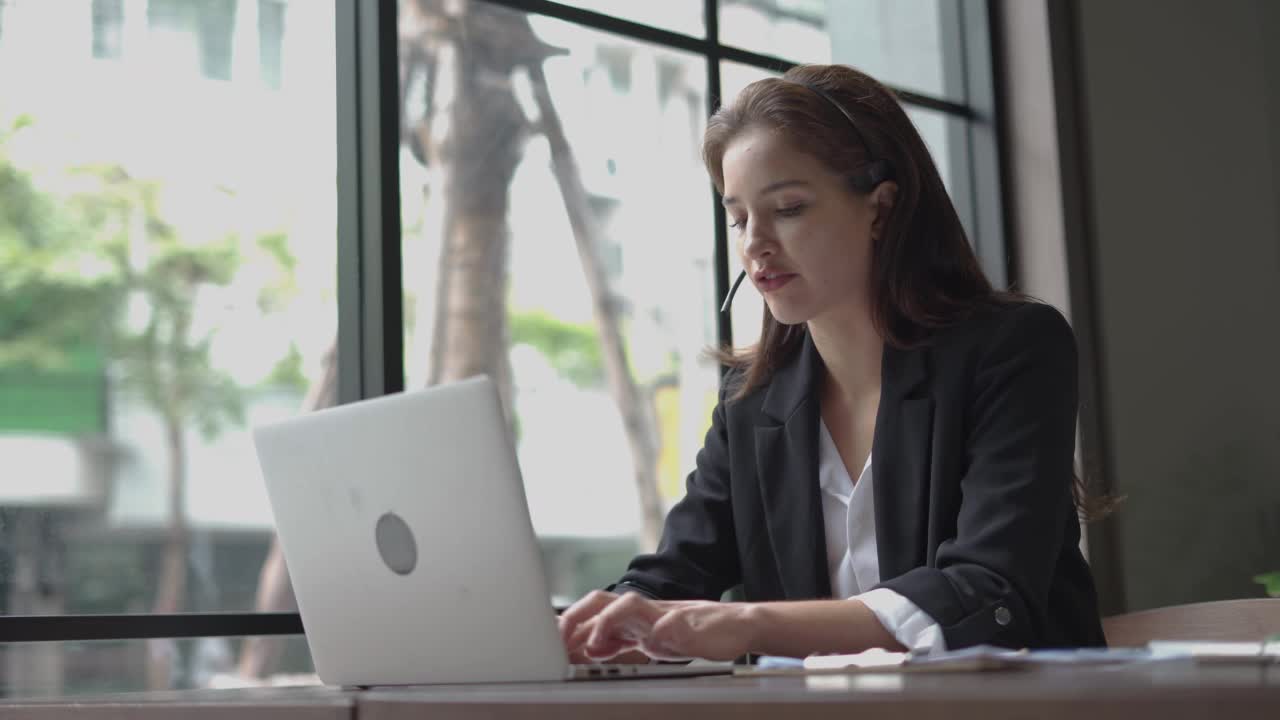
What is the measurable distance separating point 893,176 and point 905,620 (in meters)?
0.73

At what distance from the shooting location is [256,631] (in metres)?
2.19

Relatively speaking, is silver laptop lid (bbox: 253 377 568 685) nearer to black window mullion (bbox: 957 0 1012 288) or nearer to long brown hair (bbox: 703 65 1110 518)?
long brown hair (bbox: 703 65 1110 518)

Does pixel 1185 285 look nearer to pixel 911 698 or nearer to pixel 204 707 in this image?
pixel 204 707

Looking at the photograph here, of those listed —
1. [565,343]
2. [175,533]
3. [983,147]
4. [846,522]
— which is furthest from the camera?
[175,533]

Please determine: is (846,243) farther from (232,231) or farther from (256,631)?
(232,231)

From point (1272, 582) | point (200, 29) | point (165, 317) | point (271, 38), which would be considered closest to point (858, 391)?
point (1272, 582)

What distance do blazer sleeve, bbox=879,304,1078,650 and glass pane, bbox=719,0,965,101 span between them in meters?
1.99

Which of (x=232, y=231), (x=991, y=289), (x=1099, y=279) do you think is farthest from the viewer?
(x=232, y=231)

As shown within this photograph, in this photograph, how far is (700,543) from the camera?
1.88 metres

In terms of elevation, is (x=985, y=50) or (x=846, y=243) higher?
(x=985, y=50)

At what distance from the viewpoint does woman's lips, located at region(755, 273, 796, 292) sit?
1812 mm

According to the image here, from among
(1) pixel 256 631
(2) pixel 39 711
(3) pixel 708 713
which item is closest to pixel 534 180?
(1) pixel 256 631

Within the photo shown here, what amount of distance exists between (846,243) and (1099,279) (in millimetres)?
1723

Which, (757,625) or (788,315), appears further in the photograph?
(788,315)
